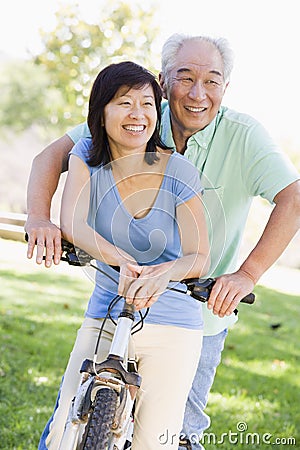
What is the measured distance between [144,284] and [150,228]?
9.4 inches

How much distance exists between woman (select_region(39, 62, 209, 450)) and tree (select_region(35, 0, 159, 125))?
10167mm

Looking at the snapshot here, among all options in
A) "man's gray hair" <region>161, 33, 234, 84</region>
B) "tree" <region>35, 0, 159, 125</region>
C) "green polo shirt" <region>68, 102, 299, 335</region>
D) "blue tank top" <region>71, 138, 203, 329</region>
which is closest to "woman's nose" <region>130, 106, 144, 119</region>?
"blue tank top" <region>71, 138, 203, 329</region>

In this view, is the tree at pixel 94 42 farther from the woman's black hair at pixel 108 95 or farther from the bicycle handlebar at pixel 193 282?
the bicycle handlebar at pixel 193 282

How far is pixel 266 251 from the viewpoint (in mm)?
2422

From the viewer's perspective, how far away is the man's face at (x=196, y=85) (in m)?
2.72

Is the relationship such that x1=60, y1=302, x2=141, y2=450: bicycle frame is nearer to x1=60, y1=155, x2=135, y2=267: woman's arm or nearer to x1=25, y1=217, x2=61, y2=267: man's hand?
x1=60, y1=155, x2=135, y2=267: woman's arm

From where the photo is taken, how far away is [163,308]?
A: 236 centimetres

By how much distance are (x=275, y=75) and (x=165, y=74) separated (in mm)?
14876

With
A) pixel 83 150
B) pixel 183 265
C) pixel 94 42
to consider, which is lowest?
pixel 94 42

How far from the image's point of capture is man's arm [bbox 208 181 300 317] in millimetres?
2152

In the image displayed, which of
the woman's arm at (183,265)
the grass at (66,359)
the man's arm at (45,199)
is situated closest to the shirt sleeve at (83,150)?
the man's arm at (45,199)

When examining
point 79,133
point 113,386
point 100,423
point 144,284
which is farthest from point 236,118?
point 100,423

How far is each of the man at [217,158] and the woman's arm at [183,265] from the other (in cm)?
29

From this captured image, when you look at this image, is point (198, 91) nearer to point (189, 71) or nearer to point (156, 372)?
point (189, 71)
